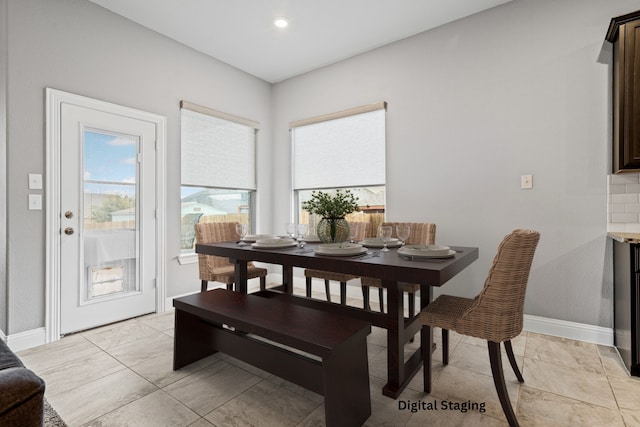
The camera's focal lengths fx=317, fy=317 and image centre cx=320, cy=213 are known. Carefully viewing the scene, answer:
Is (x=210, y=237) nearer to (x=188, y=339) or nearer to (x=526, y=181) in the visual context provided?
(x=188, y=339)

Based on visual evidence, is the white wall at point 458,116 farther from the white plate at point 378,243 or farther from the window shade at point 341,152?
the white plate at point 378,243

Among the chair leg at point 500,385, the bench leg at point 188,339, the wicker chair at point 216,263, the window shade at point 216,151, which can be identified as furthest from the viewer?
Answer: the window shade at point 216,151

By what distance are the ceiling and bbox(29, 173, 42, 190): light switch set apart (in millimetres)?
1629

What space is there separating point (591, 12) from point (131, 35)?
4015 millimetres

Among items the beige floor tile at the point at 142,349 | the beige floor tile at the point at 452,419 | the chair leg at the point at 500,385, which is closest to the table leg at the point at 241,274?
the beige floor tile at the point at 142,349

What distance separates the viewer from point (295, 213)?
4.43m

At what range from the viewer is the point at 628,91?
7.18ft

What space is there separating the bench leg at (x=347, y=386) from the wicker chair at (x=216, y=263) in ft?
5.41

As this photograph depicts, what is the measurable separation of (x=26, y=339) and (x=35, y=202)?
1.05m

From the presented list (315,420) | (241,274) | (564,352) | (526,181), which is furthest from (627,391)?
(241,274)

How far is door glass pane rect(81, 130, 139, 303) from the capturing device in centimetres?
281

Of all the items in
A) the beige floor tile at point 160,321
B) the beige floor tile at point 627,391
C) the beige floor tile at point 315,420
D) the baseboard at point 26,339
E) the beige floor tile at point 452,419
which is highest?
the baseboard at point 26,339

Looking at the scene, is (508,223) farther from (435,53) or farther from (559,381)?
(435,53)

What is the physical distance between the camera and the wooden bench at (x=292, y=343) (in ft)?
4.69
